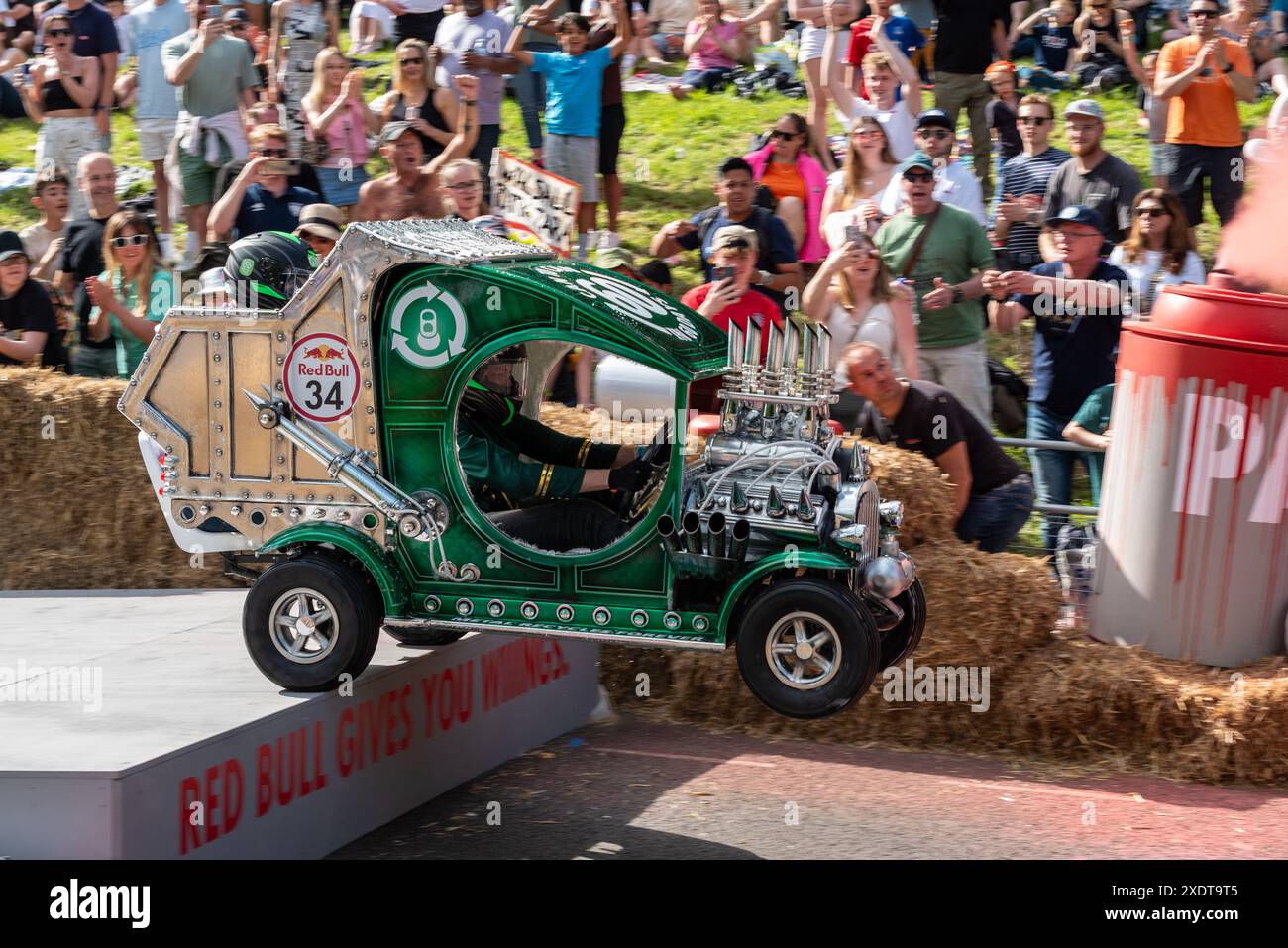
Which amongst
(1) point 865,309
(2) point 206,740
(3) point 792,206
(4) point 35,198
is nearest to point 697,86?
(3) point 792,206

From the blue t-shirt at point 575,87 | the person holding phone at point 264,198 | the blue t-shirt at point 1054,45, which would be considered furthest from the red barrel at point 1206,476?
the blue t-shirt at point 1054,45

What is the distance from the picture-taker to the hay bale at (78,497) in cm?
959

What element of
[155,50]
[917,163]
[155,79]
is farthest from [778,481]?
[155,50]

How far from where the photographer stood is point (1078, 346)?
9.43m

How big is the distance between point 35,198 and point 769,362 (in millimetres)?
7754

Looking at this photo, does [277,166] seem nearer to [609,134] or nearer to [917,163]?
[609,134]

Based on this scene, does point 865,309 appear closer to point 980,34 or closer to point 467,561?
point 467,561

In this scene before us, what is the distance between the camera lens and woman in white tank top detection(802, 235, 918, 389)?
9.14 meters

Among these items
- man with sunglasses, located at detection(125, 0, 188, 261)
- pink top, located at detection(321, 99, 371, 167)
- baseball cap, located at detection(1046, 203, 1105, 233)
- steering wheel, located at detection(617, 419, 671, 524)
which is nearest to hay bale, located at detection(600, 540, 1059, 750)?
steering wheel, located at detection(617, 419, 671, 524)

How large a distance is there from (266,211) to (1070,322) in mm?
5244

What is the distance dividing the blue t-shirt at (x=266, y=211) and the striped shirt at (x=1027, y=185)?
4.71 meters

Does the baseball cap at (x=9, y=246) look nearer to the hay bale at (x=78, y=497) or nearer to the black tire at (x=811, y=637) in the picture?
the hay bale at (x=78, y=497)

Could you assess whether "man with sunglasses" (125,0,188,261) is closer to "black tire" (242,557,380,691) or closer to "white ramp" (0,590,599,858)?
"white ramp" (0,590,599,858)

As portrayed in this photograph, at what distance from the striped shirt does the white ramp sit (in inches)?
172
